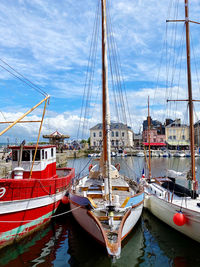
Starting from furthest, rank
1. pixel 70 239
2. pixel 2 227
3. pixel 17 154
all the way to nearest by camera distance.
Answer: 1. pixel 17 154
2. pixel 70 239
3. pixel 2 227

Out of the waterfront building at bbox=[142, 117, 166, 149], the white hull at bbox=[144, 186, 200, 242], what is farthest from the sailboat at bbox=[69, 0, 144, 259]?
the waterfront building at bbox=[142, 117, 166, 149]

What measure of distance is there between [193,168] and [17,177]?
10.9 meters

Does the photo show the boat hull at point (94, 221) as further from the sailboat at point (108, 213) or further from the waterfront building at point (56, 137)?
the waterfront building at point (56, 137)

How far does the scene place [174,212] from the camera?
11.7 meters

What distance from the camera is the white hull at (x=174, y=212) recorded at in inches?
402

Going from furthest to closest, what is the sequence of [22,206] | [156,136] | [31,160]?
[156,136] < [31,160] < [22,206]

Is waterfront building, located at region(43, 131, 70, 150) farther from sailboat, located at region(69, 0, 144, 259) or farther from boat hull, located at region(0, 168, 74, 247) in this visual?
sailboat, located at region(69, 0, 144, 259)

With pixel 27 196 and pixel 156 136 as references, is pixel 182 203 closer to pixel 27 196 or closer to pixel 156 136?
pixel 27 196

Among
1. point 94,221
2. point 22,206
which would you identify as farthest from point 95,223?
point 22,206

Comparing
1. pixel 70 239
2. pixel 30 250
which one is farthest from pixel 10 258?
pixel 70 239

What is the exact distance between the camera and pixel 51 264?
30.2 feet

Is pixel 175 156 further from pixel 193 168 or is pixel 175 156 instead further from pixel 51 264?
pixel 51 264

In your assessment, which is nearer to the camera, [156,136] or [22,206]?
[22,206]

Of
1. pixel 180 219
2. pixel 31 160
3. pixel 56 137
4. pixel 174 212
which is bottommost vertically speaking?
pixel 174 212
